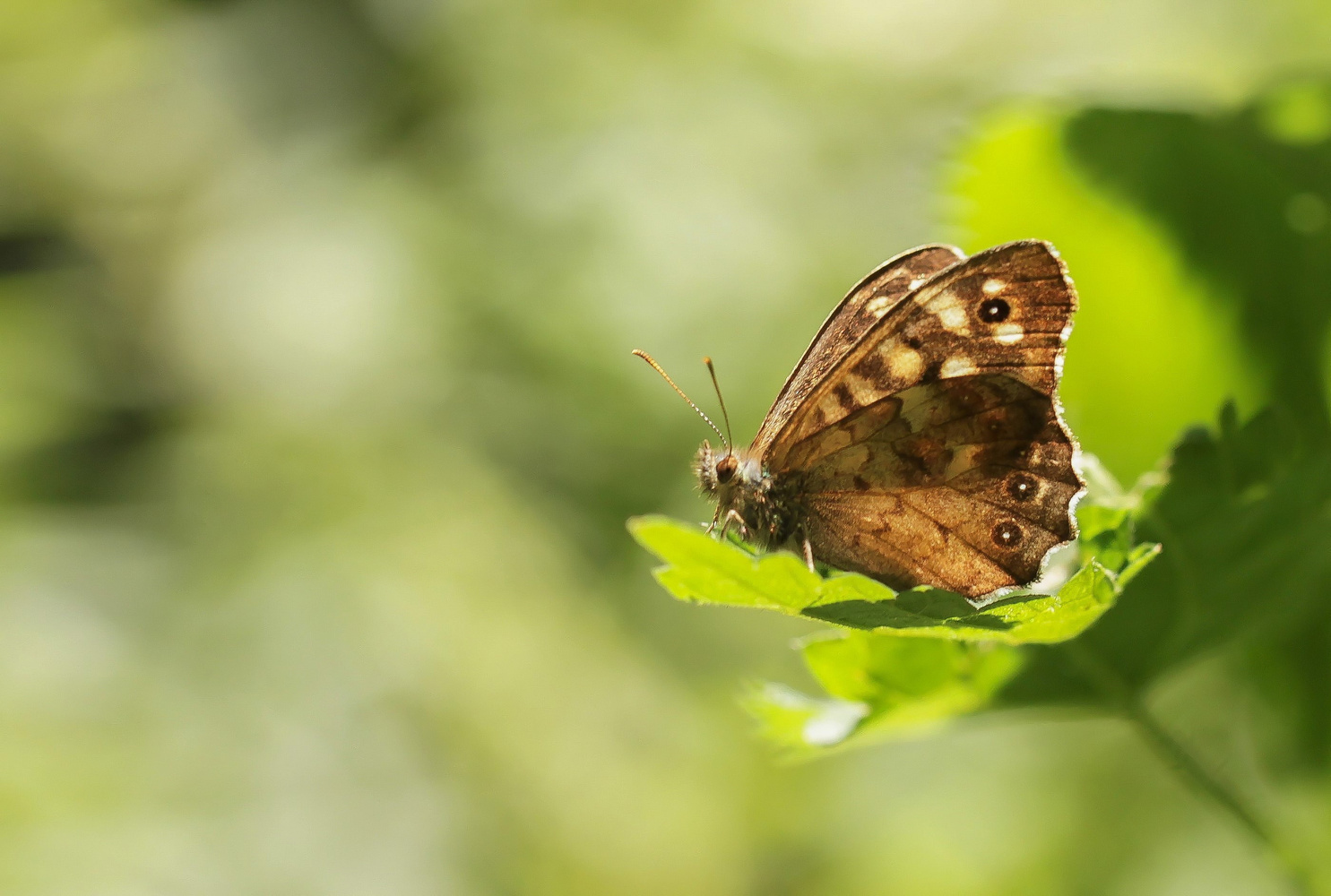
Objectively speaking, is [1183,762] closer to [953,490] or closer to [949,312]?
[953,490]

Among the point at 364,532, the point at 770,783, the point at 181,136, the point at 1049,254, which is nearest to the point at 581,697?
the point at 770,783

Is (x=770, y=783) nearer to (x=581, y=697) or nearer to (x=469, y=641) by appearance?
(x=581, y=697)

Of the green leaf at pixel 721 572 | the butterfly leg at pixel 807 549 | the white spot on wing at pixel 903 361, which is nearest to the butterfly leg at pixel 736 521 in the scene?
the butterfly leg at pixel 807 549

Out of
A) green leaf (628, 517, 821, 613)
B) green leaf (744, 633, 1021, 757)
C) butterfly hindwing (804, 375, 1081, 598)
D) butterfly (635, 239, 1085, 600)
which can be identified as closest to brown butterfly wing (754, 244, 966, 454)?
butterfly (635, 239, 1085, 600)

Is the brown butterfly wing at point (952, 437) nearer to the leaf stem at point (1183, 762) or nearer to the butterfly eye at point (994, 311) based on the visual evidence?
the butterfly eye at point (994, 311)

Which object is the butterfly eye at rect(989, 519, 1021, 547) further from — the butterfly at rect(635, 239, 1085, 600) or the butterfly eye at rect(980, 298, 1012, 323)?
the butterfly eye at rect(980, 298, 1012, 323)

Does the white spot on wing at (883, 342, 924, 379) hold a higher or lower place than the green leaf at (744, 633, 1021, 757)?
higher

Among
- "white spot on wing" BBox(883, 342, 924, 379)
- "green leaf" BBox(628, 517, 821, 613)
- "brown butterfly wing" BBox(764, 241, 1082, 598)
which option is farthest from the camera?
"white spot on wing" BBox(883, 342, 924, 379)
